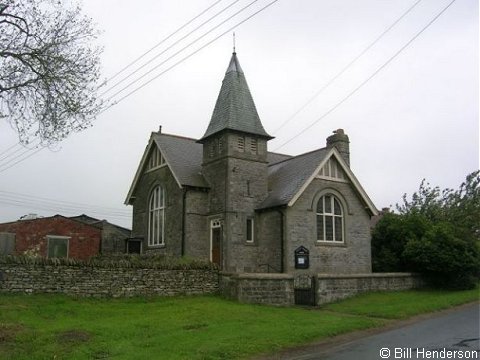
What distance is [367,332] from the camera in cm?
1658

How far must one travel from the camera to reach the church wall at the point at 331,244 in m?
27.5

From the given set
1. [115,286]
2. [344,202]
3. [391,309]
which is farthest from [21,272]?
[344,202]

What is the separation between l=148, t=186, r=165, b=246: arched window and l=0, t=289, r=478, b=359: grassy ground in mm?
10552

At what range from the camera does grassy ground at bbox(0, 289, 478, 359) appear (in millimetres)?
12969

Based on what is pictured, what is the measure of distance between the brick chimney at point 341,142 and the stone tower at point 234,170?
5130 mm

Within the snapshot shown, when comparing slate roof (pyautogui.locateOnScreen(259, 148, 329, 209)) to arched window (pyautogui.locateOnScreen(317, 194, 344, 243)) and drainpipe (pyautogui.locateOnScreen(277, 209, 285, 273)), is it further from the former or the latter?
arched window (pyautogui.locateOnScreen(317, 194, 344, 243))

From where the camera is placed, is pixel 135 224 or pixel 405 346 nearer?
pixel 405 346

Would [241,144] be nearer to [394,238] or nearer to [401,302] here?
[394,238]

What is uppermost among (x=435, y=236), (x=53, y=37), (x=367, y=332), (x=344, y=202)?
(x=53, y=37)

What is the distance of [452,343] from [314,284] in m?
9.83

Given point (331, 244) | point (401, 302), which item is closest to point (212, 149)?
point (331, 244)

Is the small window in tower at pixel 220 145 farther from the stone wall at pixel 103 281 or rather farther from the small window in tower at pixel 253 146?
the stone wall at pixel 103 281

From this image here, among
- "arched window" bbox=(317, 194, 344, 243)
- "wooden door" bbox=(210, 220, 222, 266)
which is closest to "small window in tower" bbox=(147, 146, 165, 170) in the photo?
"wooden door" bbox=(210, 220, 222, 266)

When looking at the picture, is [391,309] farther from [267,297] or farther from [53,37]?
[53,37]
